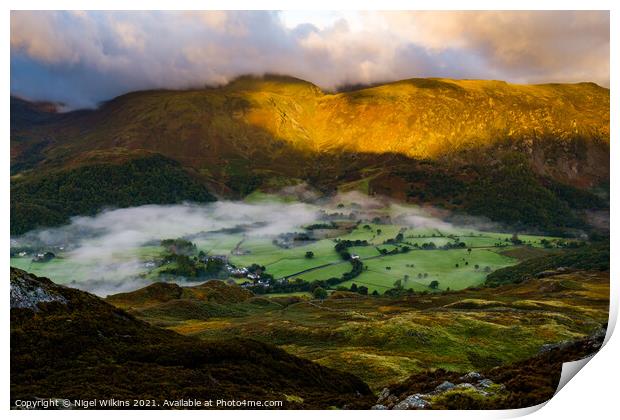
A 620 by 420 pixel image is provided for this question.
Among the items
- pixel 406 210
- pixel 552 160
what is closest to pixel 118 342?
pixel 406 210

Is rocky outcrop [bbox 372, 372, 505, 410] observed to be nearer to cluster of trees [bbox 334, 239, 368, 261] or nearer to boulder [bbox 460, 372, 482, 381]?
boulder [bbox 460, 372, 482, 381]

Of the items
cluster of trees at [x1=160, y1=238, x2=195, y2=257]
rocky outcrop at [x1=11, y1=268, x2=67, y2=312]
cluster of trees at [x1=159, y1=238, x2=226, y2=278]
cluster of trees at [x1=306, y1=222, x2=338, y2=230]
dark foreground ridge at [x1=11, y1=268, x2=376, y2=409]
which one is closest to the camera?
dark foreground ridge at [x1=11, y1=268, x2=376, y2=409]

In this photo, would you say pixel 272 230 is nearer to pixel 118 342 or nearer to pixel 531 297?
pixel 531 297

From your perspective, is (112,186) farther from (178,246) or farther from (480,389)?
(480,389)

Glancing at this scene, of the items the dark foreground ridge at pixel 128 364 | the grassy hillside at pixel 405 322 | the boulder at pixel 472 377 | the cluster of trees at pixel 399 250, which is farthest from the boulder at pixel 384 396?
the cluster of trees at pixel 399 250

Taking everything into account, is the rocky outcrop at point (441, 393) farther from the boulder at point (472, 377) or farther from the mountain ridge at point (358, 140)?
the mountain ridge at point (358, 140)

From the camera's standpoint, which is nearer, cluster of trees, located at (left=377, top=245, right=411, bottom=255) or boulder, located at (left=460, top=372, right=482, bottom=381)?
boulder, located at (left=460, top=372, right=482, bottom=381)

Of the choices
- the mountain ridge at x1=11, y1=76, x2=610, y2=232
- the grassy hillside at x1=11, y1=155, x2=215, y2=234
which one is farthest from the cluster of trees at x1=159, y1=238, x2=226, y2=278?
the mountain ridge at x1=11, y1=76, x2=610, y2=232
